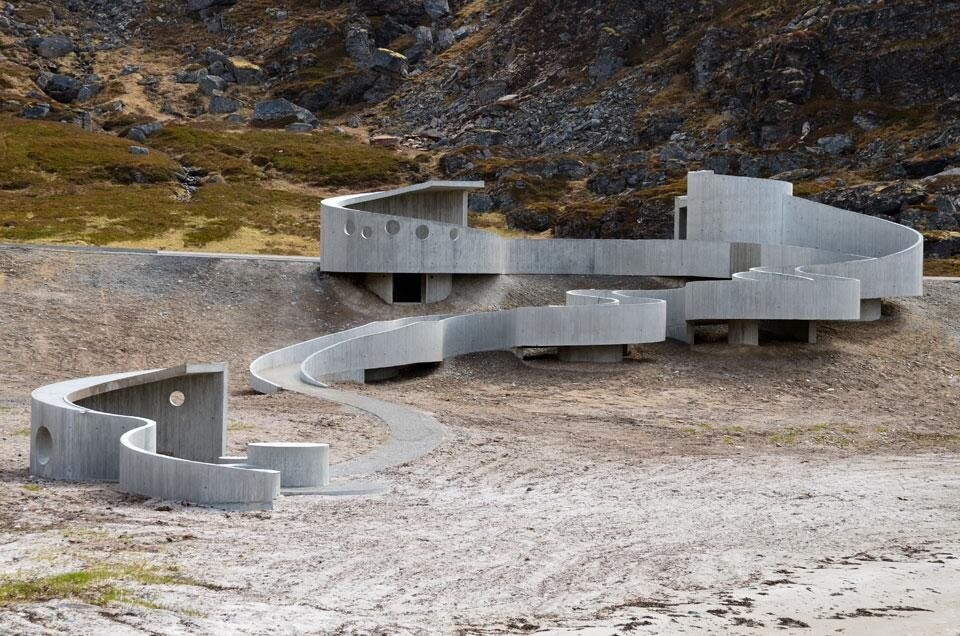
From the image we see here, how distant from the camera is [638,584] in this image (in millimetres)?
12383

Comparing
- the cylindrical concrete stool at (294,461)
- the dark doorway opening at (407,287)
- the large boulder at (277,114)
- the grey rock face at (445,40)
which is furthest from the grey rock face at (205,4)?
the cylindrical concrete stool at (294,461)

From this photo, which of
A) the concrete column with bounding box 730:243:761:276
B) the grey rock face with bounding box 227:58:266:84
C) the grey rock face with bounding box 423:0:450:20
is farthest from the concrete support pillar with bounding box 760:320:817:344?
the grey rock face with bounding box 423:0:450:20

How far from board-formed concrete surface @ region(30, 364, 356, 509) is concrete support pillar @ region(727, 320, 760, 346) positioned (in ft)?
61.4

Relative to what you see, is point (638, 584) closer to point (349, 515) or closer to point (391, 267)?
point (349, 515)

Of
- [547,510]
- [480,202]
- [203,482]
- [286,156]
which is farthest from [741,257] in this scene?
[286,156]

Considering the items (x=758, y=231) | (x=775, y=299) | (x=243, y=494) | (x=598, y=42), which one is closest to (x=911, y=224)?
(x=758, y=231)

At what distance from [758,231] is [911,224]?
20625 millimetres

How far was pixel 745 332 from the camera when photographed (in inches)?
1361

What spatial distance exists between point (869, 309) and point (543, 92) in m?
58.8

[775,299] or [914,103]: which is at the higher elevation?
[914,103]

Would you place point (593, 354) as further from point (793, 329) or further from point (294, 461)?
point (294, 461)

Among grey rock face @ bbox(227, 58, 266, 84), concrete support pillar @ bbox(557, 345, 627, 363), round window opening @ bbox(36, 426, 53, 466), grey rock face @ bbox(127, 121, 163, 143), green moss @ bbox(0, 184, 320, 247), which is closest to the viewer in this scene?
round window opening @ bbox(36, 426, 53, 466)

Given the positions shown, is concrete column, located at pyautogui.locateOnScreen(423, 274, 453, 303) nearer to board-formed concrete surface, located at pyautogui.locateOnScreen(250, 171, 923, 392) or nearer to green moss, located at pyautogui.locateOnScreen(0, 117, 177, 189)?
board-formed concrete surface, located at pyautogui.locateOnScreen(250, 171, 923, 392)

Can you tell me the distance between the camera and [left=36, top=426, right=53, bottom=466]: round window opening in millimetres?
16844
